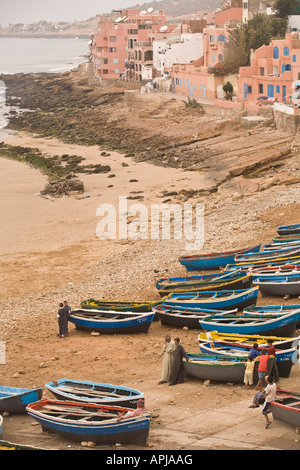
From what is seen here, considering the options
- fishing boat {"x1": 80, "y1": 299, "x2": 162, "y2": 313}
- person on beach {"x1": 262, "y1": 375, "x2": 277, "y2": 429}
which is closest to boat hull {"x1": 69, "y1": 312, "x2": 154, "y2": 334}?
fishing boat {"x1": 80, "y1": 299, "x2": 162, "y2": 313}

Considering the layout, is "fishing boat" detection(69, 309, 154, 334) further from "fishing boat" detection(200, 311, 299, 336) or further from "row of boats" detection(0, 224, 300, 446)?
"fishing boat" detection(200, 311, 299, 336)

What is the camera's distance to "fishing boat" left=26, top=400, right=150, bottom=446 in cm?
1307

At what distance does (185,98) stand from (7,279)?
4229 cm

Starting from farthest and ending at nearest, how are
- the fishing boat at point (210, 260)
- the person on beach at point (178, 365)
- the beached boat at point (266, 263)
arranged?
the fishing boat at point (210, 260) < the beached boat at point (266, 263) < the person on beach at point (178, 365)

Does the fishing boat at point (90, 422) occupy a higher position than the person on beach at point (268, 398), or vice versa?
the person on beach at point (268, 398)

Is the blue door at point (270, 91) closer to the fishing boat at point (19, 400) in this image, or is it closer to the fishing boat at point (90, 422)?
the fishing boat at point (19, 400)

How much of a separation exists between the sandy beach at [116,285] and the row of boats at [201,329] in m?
0.33

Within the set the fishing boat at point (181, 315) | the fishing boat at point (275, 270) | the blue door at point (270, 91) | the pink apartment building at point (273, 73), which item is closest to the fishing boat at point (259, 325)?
the fishing boat at point (181, 315)

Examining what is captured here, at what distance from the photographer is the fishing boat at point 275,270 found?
22.4m

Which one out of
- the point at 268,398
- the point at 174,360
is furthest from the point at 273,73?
the point at 268,398

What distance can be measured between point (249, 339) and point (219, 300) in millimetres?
3644

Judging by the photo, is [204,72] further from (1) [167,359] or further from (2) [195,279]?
(1) [167,359]

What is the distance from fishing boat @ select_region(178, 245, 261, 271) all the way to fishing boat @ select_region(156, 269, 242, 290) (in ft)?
5.05

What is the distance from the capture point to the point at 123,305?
22312 mm
